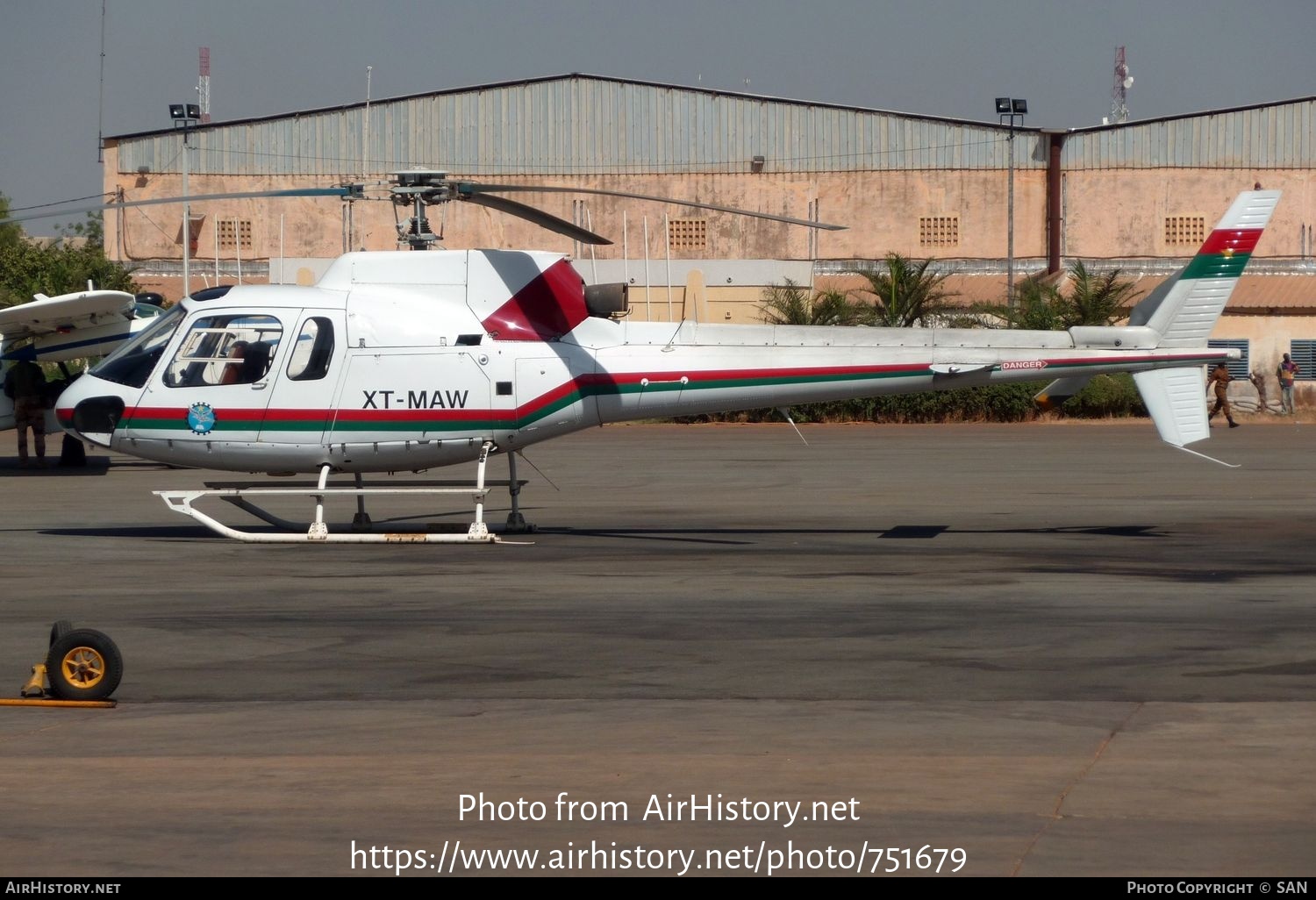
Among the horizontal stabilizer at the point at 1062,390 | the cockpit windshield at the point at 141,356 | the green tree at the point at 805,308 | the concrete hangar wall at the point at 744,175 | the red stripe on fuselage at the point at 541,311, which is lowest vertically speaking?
the horizontal stabilizer at the point at 1062,390

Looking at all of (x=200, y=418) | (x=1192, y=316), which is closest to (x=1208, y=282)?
(x=1192, y=316)

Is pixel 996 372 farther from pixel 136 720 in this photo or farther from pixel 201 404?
pixel 136 720

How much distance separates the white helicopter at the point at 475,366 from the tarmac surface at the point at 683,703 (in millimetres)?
1150

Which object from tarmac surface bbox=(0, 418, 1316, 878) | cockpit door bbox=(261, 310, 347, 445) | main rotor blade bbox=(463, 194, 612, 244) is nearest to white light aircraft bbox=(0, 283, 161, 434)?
tarmac surface bbox=(0, 418, 1316, 878)

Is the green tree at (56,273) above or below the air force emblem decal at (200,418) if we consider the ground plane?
above

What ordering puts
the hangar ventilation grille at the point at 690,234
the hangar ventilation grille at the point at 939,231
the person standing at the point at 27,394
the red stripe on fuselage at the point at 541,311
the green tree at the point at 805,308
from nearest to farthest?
the red stripe on fuselage at the point at 541,311 → the person standing at the point at 27,394 → the green tree at the point at 805,308 → the hangar ventilation grille at the point at 939,231 → the hangar ventilation grille at the point at 690,234

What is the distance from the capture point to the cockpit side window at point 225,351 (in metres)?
15.1

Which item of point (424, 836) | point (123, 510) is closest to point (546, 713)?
point (424, 836)

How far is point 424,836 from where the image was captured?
569 centimetres

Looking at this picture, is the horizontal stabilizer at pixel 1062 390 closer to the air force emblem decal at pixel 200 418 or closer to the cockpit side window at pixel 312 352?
the cockpit side window at pixel 312 352

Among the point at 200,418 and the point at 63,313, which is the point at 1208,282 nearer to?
the point at 200,418

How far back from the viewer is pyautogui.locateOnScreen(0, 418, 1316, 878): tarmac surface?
563 centimetres

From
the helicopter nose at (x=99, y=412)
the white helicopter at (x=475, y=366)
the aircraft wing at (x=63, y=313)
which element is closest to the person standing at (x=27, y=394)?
the aircraft wing at (x=63, y=313)
